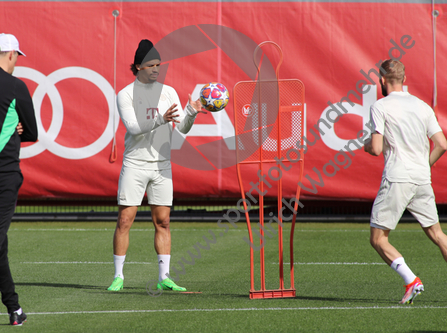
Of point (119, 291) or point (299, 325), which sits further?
point (119, 291)

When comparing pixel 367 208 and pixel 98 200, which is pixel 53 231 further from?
pixel 367 208

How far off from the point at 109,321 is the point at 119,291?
1.16 metres

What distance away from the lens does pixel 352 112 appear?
10.1 metres

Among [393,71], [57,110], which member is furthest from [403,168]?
[57,110]

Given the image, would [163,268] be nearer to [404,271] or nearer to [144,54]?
[144,54]

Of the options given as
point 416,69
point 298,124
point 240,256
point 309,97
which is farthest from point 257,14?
point 298,124

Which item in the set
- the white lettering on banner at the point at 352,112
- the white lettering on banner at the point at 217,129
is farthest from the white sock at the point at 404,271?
the white lettering on banner at the point at 217,129

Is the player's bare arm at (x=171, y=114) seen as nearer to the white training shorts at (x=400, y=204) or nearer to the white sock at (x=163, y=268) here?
the white sock at (x=163, y=268)

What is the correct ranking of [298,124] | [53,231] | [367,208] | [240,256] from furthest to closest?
[367,208] → [53,231] → [240,256] → [298,124]

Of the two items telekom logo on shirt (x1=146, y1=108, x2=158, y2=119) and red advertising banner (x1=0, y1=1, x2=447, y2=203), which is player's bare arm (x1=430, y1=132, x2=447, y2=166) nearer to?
telekom logo on shirt (x1=146, y1=108, x2=158, y2=119)

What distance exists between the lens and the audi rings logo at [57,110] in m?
10.2

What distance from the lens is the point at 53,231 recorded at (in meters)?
9.85

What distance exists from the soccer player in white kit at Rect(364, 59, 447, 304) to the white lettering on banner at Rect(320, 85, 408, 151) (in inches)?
208

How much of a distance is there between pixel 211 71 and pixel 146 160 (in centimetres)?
476
